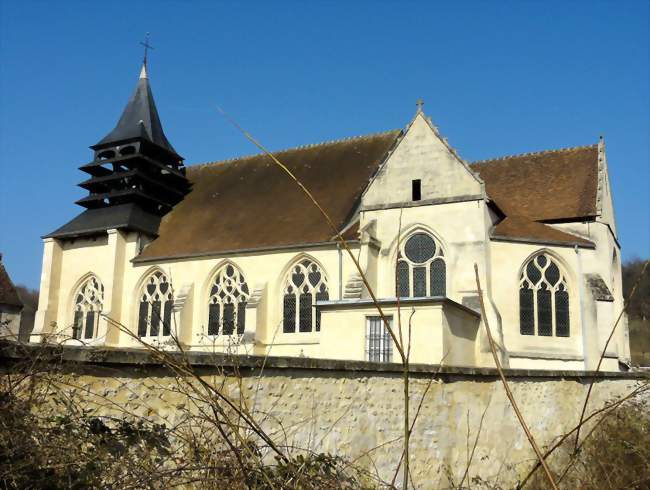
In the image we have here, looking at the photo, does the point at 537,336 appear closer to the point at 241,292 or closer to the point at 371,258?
the point at 371,258

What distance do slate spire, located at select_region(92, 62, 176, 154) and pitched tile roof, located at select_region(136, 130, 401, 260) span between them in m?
2.86

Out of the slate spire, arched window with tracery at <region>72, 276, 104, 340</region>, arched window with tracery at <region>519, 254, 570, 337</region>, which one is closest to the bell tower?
the slate spire

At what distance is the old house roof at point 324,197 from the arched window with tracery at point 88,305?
2536 millimetres

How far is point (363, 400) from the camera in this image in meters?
7.73

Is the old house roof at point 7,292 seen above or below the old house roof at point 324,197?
below

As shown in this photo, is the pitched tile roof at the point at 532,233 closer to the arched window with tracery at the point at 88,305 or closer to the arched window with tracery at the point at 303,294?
the arched window with tracery at the point at 303,294

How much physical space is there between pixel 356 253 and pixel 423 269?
2.05 m

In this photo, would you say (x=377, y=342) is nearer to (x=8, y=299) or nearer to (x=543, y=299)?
(x=543, y=299)

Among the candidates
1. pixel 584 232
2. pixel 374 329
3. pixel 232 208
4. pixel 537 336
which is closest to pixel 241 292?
pixel 232 208

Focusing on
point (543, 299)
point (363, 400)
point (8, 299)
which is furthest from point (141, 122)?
point (363, 400)

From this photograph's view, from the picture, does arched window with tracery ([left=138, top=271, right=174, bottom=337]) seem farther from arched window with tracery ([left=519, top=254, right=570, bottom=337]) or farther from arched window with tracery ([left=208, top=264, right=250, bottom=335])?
arched window with tracery ([left=519, top=254, right=570, bottom=337])

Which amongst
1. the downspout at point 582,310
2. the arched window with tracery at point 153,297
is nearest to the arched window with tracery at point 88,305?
the arched window with tracery at point 153,297

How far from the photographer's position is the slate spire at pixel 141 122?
28422mm

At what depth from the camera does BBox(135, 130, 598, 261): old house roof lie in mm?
20891
